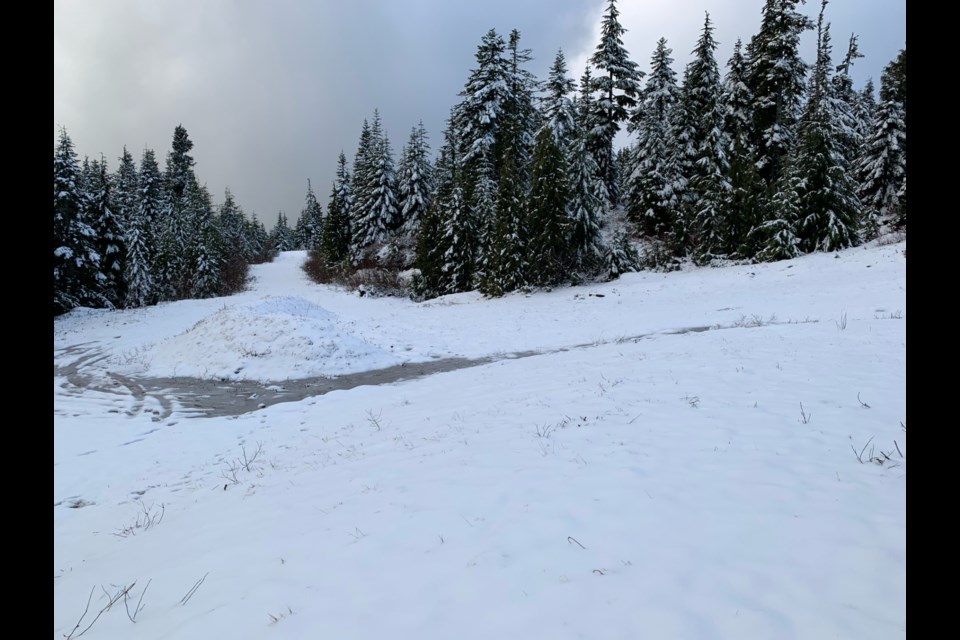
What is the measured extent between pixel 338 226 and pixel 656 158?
34033 mm

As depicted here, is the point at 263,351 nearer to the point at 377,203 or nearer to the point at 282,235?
the point at 377,203

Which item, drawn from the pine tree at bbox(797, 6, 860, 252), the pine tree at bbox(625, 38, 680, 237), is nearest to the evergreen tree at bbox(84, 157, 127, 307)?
the pine tree at bbox(625, 38, 680, 237)

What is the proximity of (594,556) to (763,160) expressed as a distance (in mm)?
35939

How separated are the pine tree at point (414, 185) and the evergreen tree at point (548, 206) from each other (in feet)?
61.9

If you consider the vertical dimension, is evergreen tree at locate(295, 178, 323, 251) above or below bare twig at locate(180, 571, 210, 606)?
above

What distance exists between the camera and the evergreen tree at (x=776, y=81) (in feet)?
105

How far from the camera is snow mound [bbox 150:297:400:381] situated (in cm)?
A: 1515

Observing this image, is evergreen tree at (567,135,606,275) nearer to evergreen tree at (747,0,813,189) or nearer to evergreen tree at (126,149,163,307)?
evergreen tree at (747,0,813,189)

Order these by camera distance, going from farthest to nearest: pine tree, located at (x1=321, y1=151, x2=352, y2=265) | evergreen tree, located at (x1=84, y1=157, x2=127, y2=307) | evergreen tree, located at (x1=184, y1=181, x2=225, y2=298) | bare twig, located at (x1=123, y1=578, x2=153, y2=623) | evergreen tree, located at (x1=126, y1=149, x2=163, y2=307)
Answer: pine tree, located at (x1=321, y1=151, x2=352, y2=265) < evergreen tree, located at (x1=184, y1=181, x2=225, y2=298) < evergreen tree, located at (x1=126, y1=149, x2=163, y2=307) < evergreen tree, located at (x1=84, y1=157, x2=127, y2=307) < bare twig, located at (x1=123, y1=578, x2=153, y2=623)

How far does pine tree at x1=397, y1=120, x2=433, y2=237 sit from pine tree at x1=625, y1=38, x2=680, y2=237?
18735 millimetres

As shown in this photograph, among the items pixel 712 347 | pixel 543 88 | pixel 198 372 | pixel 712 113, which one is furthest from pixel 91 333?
pixel 712 113

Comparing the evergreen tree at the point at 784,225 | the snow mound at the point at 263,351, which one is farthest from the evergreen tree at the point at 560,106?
the snow mound at the point at 263,351

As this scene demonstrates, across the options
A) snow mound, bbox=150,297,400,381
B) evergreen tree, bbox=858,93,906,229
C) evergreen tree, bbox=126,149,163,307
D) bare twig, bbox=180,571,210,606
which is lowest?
bare twig, bbox=180,571,210,606
